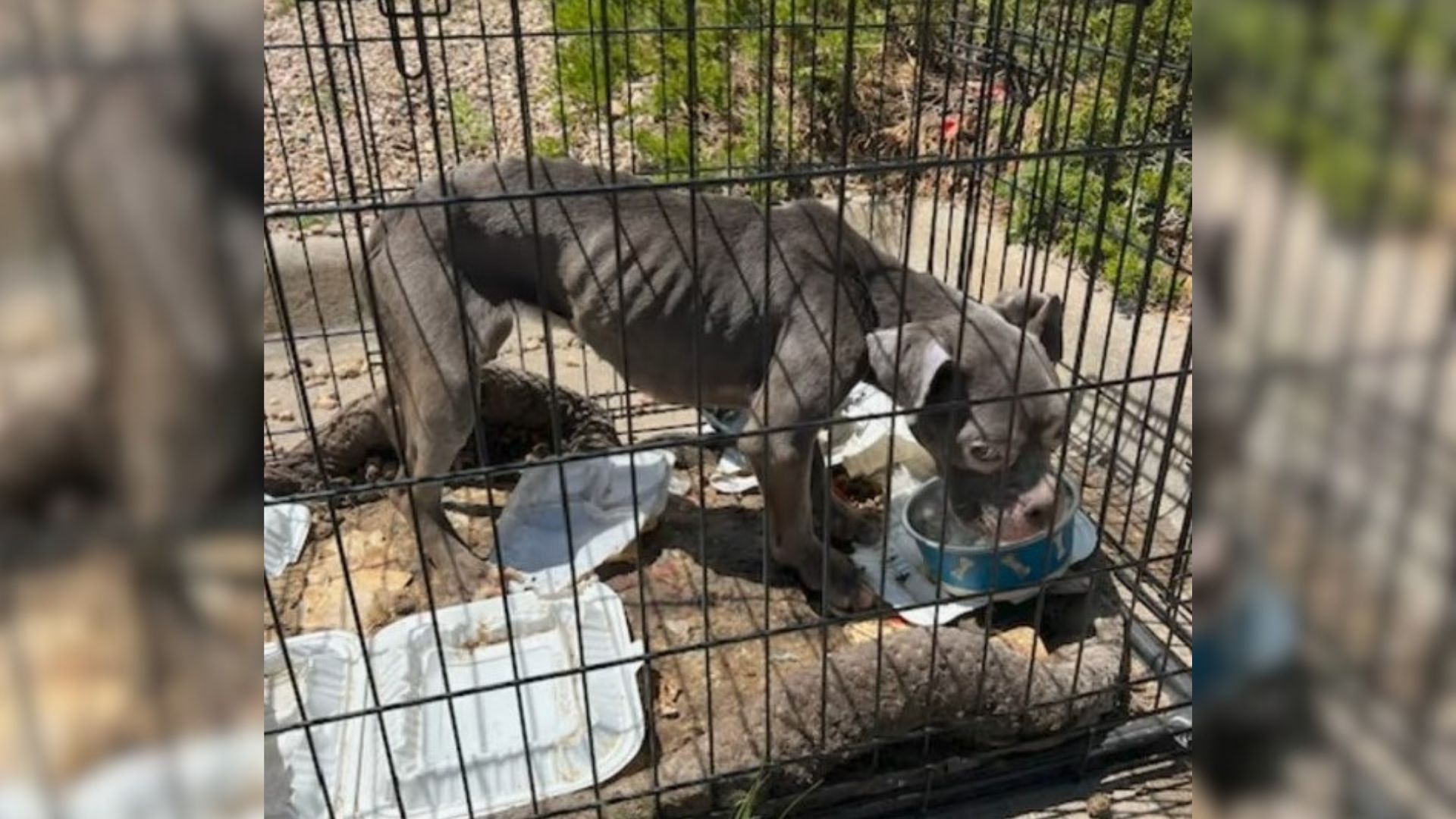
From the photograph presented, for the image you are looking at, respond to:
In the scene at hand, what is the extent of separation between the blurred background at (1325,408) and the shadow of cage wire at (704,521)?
137 cm

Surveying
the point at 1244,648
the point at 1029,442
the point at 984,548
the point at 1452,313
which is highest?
the point at 1452,313

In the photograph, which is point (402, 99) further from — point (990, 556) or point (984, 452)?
point (990, 556)

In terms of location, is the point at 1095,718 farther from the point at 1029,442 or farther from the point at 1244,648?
the point at 1244,648

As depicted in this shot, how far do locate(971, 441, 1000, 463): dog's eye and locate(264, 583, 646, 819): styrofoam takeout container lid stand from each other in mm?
1085

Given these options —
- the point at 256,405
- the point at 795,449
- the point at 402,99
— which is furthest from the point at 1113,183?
the point at 402,99

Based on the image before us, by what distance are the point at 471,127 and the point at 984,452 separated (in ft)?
12.7

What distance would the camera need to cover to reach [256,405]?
33 centimetres

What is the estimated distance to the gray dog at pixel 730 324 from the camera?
3158mm

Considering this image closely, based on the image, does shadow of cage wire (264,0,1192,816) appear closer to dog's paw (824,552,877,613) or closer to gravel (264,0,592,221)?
dog's paw (824,552,877,613)

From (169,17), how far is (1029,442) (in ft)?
10.00

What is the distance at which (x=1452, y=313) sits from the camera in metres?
0.32

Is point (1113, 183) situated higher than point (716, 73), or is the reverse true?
point (1113, 183)

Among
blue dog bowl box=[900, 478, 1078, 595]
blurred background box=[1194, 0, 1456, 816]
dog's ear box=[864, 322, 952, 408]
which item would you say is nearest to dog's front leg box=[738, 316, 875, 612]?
dog's ear box=[864, 322, 952, 408]

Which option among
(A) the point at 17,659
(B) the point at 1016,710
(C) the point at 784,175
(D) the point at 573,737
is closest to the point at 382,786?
(D) the point at 573,737
